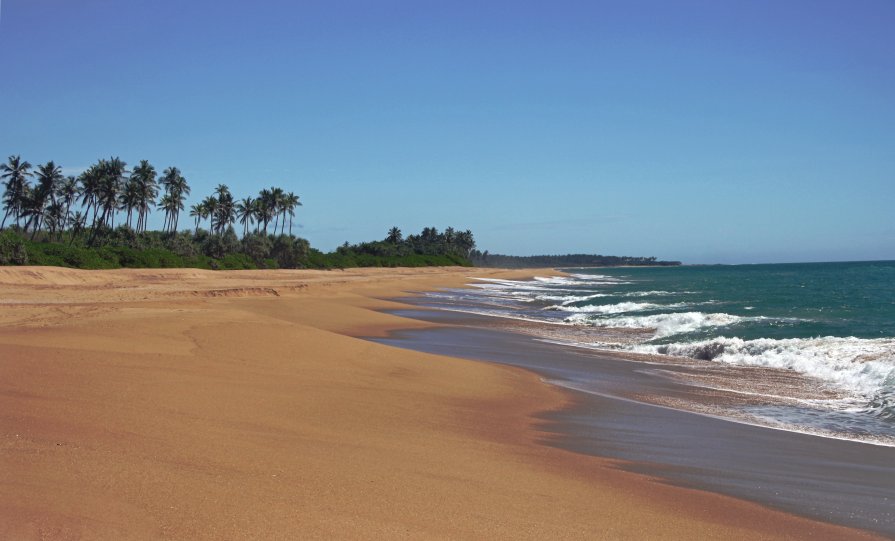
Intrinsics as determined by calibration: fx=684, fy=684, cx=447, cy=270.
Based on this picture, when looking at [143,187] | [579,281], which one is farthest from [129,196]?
[579,281]

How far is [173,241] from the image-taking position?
70688 millimetres

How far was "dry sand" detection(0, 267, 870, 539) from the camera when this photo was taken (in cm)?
468

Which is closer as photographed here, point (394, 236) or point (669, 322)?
point (669, 322)

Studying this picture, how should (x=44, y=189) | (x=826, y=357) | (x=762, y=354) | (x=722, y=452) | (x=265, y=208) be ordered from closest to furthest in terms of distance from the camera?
(x=722, y=452) → (x=826, y=357) → (x=762, y=354) → (x=44, y=189) → (x=265, y=208)

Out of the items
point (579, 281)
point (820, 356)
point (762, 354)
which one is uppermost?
point (579, 281)

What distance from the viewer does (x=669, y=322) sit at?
2759 centimetres

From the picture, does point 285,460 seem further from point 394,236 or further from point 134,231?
point 394,236

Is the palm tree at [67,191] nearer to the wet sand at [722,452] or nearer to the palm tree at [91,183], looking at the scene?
the palm tree at [91,183]

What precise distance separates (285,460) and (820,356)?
16.0 m

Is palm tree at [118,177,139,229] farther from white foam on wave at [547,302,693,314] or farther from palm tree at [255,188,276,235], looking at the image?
white foam on wave at [547,302,693,314]

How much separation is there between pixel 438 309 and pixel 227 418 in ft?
90.3

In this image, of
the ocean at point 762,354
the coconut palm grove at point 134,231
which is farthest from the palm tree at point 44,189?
the ocean at point 762,354

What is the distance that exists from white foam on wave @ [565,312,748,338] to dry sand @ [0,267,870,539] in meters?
15.6

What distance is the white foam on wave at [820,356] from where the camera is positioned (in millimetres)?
14414
